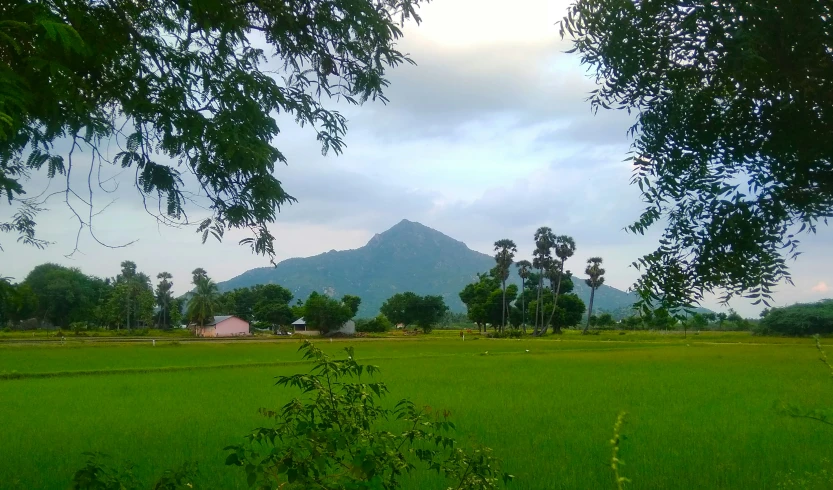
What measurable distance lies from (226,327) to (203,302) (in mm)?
13022

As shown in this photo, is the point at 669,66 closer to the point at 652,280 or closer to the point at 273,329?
the point at 652,280

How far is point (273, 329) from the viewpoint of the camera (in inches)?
3462

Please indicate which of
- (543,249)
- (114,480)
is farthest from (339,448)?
(543,249)

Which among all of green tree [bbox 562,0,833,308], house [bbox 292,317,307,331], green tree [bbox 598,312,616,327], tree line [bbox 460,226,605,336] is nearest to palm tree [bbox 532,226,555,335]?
tree line [bbox 460,226,605,336]

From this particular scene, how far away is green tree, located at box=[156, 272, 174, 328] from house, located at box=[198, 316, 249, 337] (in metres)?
5.92

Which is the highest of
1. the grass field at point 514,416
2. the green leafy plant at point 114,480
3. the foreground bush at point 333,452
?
the foreground bush at point 333,452

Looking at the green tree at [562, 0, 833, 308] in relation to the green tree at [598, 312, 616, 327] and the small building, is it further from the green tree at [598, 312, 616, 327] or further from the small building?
the green tree at [598, 312, 616, 327]

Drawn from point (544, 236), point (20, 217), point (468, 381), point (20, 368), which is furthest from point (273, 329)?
point (20, 217)

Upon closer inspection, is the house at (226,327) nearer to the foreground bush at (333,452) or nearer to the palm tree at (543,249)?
the palm tree at (543,249)

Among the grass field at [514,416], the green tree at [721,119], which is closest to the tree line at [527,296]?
the grass field at [514,416]

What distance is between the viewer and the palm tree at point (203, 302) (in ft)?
218

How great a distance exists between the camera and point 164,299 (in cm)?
7481

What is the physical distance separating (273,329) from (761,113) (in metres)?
88.5

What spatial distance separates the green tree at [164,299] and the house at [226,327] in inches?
233
